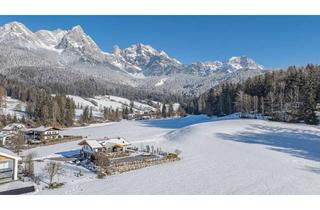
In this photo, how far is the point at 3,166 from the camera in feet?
82.8

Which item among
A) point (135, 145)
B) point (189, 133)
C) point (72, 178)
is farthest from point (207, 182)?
point (189, 133)

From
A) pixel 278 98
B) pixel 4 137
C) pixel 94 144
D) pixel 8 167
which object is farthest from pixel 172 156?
pixel 278 98

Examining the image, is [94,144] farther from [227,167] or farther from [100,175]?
[227,167]

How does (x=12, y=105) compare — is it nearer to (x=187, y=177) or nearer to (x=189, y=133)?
(x=189, y=133)

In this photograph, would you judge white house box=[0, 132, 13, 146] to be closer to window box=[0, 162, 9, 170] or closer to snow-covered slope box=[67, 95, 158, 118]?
window box=[0, 162, 9, 170]

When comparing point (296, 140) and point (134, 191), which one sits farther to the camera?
point (296, 140)

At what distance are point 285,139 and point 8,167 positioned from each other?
32.5 meters

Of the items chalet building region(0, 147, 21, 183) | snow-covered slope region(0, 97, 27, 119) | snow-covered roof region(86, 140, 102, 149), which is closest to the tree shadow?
snow-covered roof region(86, 140, 102, 149)

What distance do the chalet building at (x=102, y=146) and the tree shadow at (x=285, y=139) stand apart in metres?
14.2

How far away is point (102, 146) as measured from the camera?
1494 inches

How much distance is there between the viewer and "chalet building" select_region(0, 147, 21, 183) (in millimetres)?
25203

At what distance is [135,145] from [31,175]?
62.1ft

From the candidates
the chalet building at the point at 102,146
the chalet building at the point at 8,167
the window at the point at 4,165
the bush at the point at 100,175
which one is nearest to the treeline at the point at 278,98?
the chalet building at the point at 102,146

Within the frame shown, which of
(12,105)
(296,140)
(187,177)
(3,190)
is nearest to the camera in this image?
(3,190)
